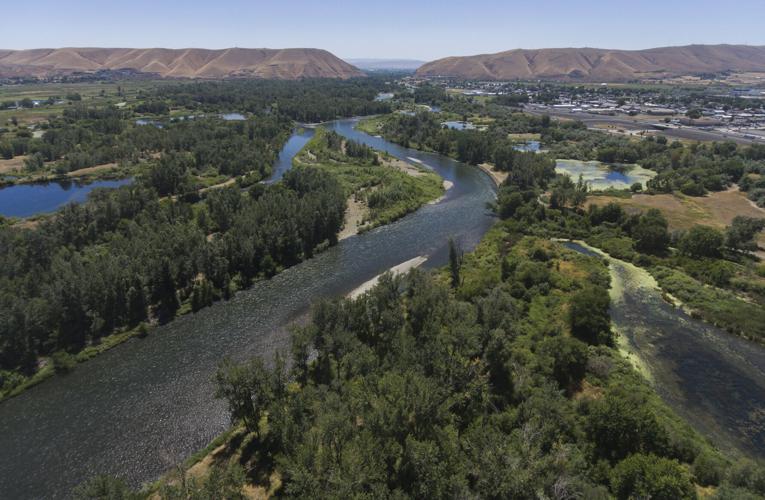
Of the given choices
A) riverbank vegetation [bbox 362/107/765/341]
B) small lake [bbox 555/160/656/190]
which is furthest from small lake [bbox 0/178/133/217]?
small lake [bbox 555/160/656/190]

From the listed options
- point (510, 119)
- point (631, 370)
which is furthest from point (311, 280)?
point (510, 119)

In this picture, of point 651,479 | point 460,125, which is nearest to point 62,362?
point 651,479

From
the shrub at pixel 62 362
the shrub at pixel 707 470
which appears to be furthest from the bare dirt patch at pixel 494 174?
the shrub at pixel 62 362

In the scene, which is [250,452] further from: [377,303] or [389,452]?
[377,303]

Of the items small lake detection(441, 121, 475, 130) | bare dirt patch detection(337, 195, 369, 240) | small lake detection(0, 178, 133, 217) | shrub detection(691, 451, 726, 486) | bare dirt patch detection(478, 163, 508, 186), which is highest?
small lake detection(441, 121, 475, 130)

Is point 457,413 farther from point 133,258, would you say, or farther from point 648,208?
point 648,208

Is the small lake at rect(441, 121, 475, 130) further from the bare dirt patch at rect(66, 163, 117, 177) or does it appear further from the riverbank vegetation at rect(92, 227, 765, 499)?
the riverbank vegetation at rect(92, 227, 765, 499)
